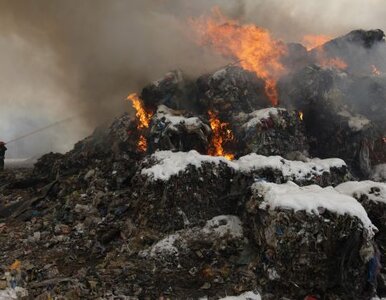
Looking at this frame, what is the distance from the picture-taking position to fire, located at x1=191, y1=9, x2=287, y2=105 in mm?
24734

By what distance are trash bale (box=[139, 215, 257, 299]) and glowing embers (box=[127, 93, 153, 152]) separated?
835 cm

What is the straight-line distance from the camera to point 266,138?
19.1m

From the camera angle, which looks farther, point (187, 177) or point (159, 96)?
point (159, 96)

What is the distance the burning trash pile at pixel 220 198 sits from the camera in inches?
424

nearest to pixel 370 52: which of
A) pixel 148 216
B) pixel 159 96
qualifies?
pixel 159 96

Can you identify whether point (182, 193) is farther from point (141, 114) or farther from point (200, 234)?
point (141, 114)

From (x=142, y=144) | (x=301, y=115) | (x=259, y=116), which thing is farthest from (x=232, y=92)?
(x=142, y=144)

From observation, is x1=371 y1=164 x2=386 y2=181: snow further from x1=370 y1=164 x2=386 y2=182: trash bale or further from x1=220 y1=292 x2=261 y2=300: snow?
x1=220 y1=292 x2=261 y2=300: snow

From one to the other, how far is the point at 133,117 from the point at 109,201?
9.06 m

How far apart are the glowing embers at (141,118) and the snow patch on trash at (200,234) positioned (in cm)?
808

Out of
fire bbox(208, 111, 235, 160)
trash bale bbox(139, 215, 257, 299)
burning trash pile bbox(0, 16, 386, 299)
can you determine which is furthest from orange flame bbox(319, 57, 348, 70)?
trash bale bbox(139, 215, 257, 299)

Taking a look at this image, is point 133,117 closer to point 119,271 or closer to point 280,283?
point 119,271

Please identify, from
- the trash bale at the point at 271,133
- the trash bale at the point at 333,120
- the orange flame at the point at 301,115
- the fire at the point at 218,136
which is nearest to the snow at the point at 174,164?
the trash bale at the point at 271,133

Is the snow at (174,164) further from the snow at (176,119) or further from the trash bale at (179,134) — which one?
the snow at (176,119)
